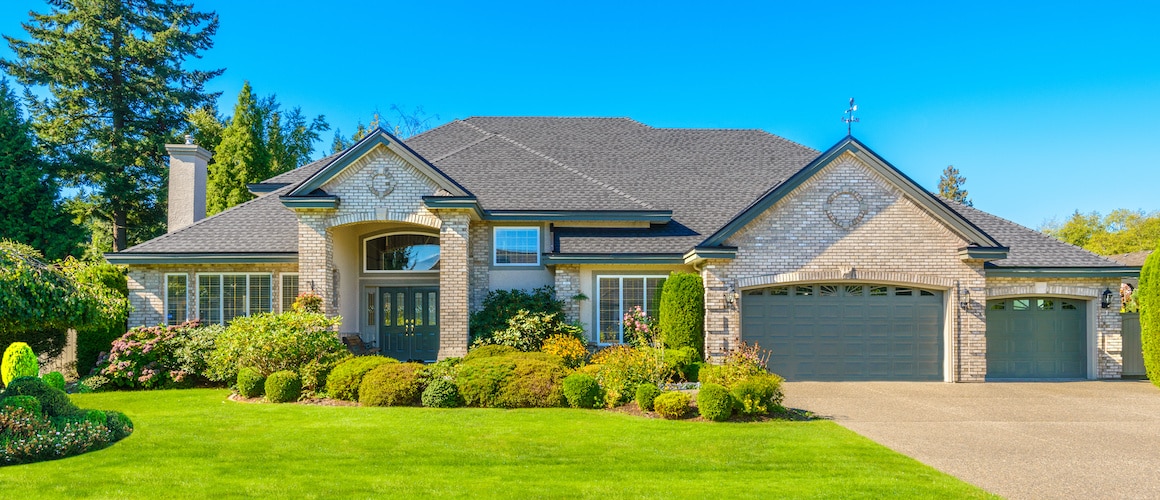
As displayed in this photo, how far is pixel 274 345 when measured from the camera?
1362 centimetres

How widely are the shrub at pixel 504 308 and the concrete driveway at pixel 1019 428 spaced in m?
5.80

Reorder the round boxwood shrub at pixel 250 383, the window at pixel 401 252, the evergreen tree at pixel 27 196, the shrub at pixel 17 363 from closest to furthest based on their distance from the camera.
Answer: the shrub at pixel 17 363
the round boxwood shrub at pixel 250 383
the window at pixel 401 252
the evergreen tree at pixel 27 196

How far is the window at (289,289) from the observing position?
17047 mm

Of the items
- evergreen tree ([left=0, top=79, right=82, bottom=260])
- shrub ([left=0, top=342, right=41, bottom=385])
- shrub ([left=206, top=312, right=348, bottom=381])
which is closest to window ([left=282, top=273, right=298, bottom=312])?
shrub ([left=206, top=312, right=348, bottom=381])

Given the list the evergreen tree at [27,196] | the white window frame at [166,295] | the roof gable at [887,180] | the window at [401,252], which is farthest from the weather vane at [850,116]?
the evergreen tree at [27,196]

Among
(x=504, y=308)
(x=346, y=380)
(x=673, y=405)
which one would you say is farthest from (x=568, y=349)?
(x=346, y=380)

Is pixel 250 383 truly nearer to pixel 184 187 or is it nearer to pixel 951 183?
pixel 184 187

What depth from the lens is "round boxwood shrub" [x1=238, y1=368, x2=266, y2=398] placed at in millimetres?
13144

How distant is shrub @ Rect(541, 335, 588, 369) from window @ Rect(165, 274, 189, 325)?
9.22 m

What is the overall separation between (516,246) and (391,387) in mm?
6046

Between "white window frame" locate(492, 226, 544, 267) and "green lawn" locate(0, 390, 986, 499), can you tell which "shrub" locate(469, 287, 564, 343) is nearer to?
"white window frame" locate(492, 226, 544, 267)

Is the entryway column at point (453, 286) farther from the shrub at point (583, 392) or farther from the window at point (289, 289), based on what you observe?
the shrub at point (583, 392)

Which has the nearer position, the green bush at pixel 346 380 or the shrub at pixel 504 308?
the green bush at pixel 346 380

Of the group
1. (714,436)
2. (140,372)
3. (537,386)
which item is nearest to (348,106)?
(140,372)
